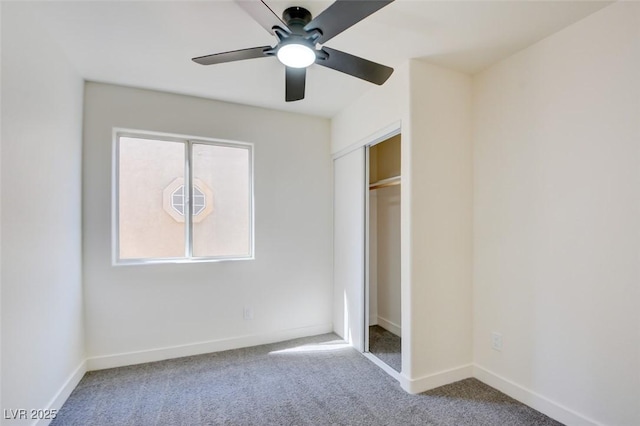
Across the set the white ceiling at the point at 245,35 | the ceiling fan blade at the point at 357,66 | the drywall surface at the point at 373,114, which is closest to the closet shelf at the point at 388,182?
the drywall surface at the point at 373,114

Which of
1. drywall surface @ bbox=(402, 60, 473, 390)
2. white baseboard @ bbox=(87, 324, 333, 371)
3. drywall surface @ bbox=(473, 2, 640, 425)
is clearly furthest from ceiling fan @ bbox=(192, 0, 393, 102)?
white baseboard @ bbox=(87, 324, 333, 371)

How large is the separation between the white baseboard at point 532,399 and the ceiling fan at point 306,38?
7.73ft

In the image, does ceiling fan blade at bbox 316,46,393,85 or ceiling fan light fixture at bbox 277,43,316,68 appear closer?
ceiling fan light fixture at bbox 277,43,316,68

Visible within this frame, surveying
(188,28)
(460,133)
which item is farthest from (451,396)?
(188,28)

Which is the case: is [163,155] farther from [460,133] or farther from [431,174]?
[460,133]

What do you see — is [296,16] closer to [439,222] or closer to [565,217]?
[439,222]

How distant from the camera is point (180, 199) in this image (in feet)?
9.42

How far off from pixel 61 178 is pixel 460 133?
3070 mm

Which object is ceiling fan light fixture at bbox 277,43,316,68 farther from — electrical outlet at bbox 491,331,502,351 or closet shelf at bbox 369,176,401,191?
electrical outlet at bbox 491,331,502,351

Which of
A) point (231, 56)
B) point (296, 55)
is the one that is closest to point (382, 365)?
point (296, 55)

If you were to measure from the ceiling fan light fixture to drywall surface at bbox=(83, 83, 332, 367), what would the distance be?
1538mm

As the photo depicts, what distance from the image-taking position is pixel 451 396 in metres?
2.12

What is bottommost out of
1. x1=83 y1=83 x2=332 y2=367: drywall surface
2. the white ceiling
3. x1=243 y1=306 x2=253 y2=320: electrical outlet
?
x1=243 y1=306 x2=253 y2=320: electrical outlet

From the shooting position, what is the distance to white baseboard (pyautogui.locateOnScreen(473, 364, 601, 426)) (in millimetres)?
1768
